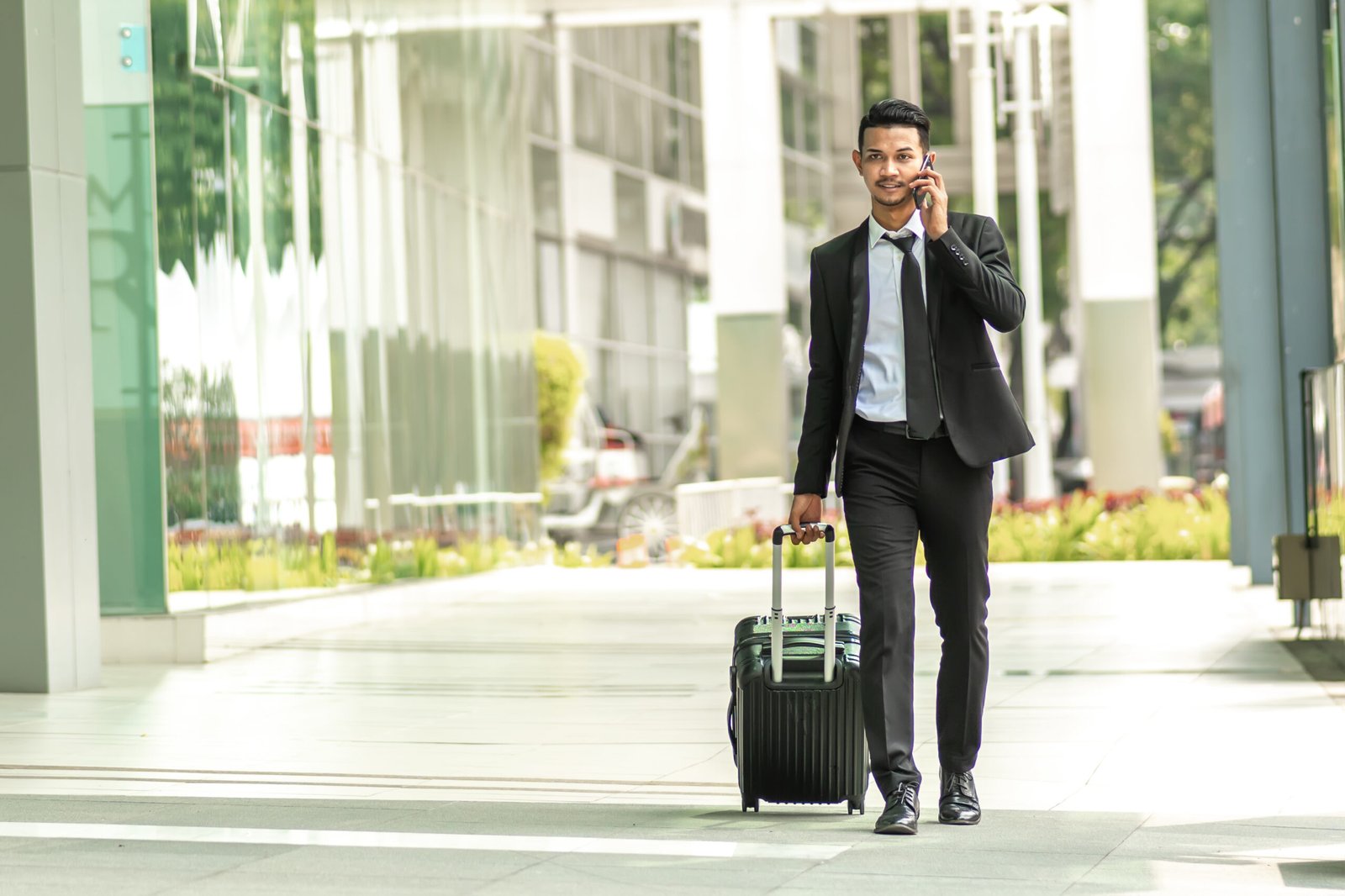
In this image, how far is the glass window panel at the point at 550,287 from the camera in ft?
102

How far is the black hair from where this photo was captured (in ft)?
17.3

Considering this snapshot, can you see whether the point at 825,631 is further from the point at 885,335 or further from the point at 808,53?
the point at 808,53

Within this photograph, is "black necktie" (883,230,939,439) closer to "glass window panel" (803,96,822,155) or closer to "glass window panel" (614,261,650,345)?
"glass window panel" (614,261,650,345)

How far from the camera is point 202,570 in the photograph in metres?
12.0

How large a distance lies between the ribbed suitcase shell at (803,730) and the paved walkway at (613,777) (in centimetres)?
11

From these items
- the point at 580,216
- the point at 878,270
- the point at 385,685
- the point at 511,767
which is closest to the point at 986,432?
the point at 878,270

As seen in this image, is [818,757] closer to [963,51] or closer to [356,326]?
[356,326]

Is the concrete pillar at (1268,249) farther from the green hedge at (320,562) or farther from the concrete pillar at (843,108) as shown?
the concrete pillar at (843,108)

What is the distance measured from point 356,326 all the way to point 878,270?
33.6ft

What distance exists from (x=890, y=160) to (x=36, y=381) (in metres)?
5.75

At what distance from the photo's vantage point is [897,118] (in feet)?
17.3

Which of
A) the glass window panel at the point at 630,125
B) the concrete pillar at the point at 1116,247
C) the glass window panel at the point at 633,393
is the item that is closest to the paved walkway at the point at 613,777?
the concrete pillar at the point at 1116,247

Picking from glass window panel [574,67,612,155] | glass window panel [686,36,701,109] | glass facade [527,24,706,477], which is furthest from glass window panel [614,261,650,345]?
glass window panel [686,36,701,109]

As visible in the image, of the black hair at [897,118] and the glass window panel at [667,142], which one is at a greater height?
the glass window panel at [667,142]
